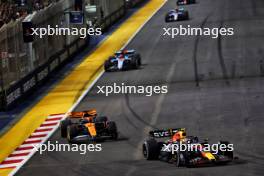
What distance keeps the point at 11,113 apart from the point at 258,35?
22.6m

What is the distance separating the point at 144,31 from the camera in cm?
6303

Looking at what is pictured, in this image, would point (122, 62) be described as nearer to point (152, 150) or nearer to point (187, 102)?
point (187, 102)

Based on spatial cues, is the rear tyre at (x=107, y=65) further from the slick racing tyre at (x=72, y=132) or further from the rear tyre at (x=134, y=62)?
the slick racing tyre at (x=72, y=132)

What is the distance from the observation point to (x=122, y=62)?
47.7m

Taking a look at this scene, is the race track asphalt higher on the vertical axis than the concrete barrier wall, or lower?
lower

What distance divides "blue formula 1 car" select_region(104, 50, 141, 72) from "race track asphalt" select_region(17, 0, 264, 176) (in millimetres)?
522

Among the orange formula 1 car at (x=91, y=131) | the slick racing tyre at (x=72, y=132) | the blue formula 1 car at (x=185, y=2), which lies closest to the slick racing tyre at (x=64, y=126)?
the orange formula 1 car at (x=91, y=131)

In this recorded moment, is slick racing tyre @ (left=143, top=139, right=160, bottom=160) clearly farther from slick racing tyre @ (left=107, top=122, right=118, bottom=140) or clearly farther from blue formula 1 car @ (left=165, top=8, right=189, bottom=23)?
blue formula 1 car @ (left=165, top=8, right=189, bottom=23)

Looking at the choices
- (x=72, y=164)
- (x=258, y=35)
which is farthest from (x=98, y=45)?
(x=72, y=164)

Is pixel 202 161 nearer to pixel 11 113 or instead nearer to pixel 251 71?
pixel 11 113

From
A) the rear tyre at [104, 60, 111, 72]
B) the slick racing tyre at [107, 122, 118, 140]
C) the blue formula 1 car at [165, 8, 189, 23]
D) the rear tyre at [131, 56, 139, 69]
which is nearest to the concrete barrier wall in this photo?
the rear tyre at [104, 60, 111, 72]

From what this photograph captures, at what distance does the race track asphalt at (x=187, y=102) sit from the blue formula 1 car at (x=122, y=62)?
1.71ft

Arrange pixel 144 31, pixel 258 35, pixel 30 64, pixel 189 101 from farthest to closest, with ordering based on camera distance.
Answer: pixel 144 31 → pixel 258 35 → pixel 30 64 → pixel 189 101

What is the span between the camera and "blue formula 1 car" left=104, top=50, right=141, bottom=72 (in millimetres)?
47719
